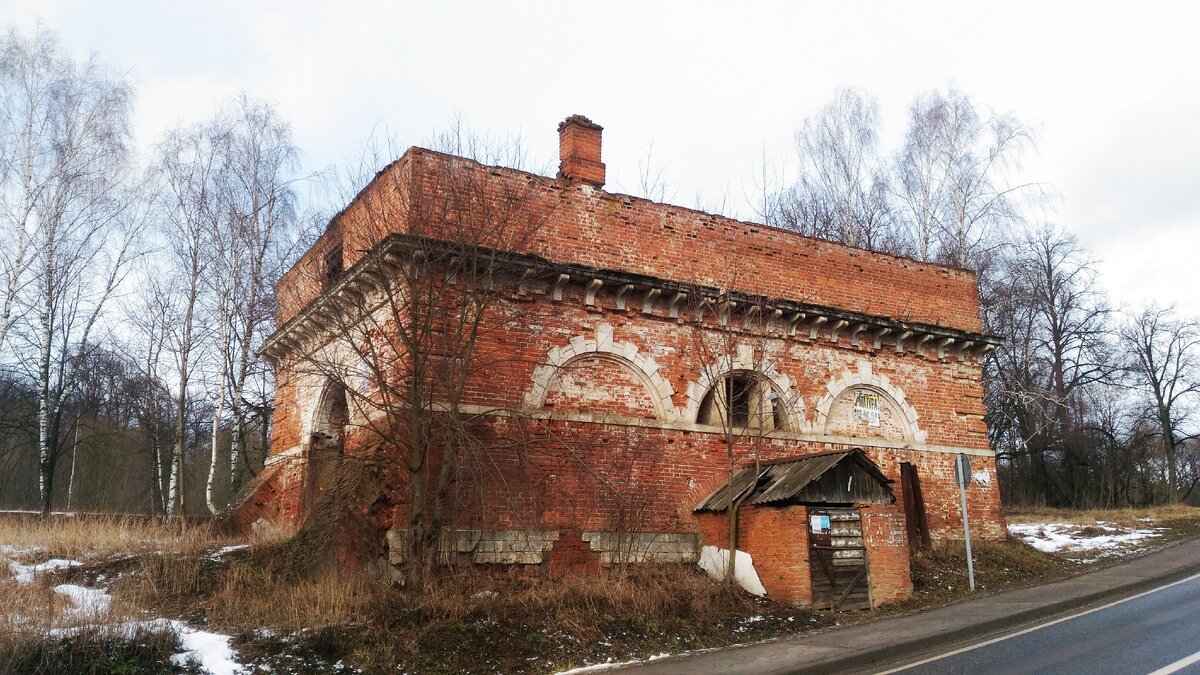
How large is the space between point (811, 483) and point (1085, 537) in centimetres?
1198

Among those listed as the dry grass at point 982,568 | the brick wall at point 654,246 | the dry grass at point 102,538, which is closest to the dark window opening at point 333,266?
the brick wall at point 654,246

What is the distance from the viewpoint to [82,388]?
31.8 metres

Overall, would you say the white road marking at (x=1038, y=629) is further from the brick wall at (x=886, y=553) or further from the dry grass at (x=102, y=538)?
the dry grass at (x=102, y=538)

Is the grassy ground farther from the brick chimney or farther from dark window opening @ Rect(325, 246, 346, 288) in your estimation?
the brick chimney

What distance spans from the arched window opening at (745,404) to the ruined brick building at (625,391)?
60mm

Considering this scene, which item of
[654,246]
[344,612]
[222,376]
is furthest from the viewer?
[222,376]

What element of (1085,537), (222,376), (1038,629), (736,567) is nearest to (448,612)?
(736,567)

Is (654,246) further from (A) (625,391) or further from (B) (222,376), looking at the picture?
(B) (222,376)

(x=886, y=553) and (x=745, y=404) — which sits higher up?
(x=745, y=404)

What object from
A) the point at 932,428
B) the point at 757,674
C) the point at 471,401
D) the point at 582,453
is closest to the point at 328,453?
the point at 471,401

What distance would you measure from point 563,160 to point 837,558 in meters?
8.66

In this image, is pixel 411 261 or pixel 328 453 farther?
pixel 328 453

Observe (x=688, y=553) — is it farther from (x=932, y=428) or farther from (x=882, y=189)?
(x=882, y=189)

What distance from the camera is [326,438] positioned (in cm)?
1523
